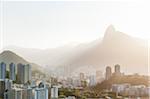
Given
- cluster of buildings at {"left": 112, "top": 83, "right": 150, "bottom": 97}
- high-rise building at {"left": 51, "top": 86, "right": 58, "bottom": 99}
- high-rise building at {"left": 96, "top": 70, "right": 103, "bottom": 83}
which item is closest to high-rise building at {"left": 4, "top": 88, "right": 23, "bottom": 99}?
high-rise building at {"left": 51, "top": 86, "right": 58, "bottom": 99}

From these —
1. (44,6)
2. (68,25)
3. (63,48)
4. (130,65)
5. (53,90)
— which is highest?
(44,6)

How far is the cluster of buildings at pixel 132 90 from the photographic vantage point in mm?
1929

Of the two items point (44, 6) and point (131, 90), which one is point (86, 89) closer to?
point (131, 90)

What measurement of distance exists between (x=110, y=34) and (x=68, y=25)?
0.31 metres

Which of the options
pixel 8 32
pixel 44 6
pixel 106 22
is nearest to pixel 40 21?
pixel 44 6

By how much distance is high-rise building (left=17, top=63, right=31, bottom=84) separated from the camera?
2.00m

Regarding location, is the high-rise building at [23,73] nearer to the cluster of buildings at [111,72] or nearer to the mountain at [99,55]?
the mountain at [99,55]

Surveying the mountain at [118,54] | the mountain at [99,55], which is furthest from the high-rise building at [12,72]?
the mountain at [118,54]

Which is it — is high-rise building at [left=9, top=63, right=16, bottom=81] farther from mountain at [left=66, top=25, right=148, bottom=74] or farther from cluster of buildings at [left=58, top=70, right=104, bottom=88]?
mountain at [left=66, top=25, right=148, bottom=74]

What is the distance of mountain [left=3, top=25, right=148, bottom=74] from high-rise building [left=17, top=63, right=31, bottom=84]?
2.8 inches

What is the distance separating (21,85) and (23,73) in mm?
88

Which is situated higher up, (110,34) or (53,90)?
(110,34)

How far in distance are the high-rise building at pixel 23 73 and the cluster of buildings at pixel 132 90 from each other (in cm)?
63

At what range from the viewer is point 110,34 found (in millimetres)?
1980
